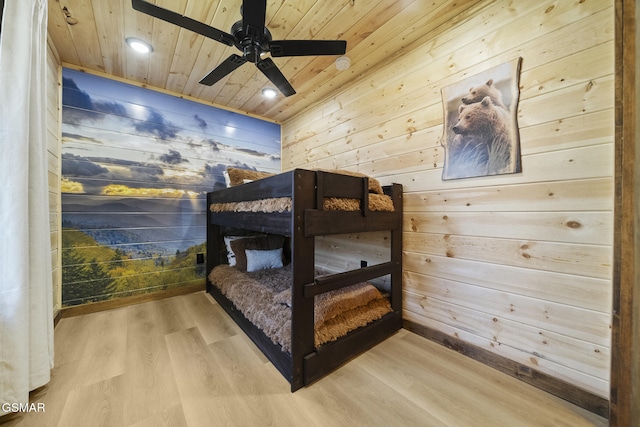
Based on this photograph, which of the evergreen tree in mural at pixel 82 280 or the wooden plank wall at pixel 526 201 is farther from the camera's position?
the evergreen tree in mural at pixel 82 280

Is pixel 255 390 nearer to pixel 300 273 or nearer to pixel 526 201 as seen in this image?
pixel 300 273

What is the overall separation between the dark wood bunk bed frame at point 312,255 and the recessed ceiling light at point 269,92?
126 centimetres

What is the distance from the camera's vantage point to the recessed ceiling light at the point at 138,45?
5.70 ft

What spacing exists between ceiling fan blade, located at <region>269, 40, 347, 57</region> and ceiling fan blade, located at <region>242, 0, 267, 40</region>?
95 millimetres

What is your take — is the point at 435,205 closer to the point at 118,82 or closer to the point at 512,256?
the point at 512,256

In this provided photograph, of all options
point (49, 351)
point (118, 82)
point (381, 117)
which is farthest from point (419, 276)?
point (118, 82)

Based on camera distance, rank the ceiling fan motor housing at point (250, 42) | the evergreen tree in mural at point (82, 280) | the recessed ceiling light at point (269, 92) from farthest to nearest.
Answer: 1. the recessed ceiling light at point (269, 92)
2. the evergreen tree in mural at point (82, 280)
3. the ceiling fan motor housing at point (250, 42)

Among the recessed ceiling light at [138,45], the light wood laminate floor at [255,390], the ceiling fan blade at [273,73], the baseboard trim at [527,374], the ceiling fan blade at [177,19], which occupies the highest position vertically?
the recessed ceiling light at [138,45]

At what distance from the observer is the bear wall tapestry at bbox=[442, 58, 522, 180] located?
4.29ft

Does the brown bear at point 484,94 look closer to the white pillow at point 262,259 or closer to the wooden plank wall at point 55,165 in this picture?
the white pillow at point 262,259

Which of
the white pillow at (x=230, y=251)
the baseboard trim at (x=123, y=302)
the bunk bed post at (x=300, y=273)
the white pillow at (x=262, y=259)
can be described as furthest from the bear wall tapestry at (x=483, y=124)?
the baseboard trim at (x=123, y=302)

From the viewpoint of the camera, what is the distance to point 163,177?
8.05ft

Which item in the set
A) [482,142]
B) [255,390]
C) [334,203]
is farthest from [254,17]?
[255,390]

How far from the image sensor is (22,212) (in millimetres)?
1053
